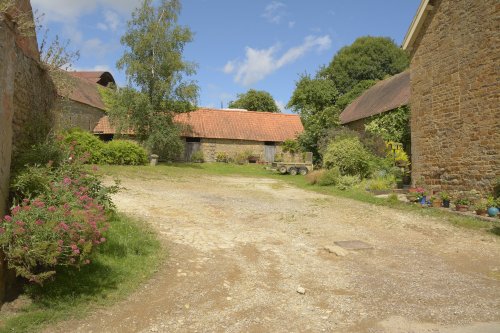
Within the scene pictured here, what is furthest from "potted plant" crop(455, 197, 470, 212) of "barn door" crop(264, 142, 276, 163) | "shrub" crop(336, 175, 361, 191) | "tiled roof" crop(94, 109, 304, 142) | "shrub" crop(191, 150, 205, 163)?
"barn door" crop(264, 142, 276, 163)

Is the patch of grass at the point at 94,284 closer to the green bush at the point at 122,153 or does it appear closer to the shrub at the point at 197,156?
the green bush at the point at 122,153

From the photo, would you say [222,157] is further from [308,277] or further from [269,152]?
[308,277]

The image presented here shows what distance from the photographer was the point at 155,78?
26.5 metres

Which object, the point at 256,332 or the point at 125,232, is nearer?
the point at 256,332

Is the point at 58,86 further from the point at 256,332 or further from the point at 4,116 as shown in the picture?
the point at 256,332

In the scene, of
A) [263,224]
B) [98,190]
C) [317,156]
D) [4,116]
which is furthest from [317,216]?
[317,156]

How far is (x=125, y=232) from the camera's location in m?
6.81

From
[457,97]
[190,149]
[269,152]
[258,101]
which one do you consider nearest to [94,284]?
[457,97]

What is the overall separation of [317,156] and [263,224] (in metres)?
18.5

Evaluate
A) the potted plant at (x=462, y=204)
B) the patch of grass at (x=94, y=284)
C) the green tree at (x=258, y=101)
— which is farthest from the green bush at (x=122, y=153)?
the green tree at (x=258, y=101)

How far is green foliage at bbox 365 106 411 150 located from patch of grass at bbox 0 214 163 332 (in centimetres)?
1607

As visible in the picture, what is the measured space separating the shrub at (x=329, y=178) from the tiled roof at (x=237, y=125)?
1422cm

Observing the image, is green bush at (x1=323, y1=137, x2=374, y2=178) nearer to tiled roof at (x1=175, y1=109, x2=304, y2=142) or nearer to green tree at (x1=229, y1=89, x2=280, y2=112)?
tiled roof at (x1=175, y1=109, x2=304, y2=142)

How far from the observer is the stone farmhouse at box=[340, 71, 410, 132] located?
21.1 meters
